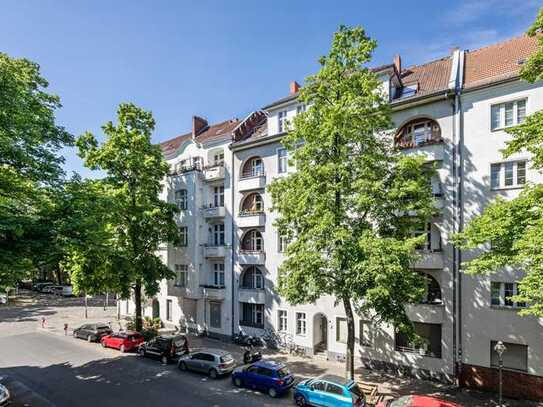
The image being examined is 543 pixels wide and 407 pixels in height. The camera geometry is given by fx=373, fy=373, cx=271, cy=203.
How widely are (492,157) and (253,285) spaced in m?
17.7

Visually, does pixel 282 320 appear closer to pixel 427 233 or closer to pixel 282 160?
pixel 282 160

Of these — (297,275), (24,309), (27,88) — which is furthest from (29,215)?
(24,309)

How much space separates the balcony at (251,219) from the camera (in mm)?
27016

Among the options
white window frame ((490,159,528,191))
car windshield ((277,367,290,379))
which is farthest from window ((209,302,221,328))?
white window frame ((490,159,528,191))

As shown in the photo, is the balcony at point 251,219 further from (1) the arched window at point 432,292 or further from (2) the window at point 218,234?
(1) the arched window at point 432,292

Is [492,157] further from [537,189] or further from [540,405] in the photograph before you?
[540,405]

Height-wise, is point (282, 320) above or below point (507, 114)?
below

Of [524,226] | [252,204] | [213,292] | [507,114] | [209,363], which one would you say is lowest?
[209,363]

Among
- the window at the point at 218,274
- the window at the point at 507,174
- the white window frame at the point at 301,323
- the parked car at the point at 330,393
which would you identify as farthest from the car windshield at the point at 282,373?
the window at the point at 507,174

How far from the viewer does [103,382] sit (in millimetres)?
20297

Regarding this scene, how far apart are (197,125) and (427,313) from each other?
2578 centimetres

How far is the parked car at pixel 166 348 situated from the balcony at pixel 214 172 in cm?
1222

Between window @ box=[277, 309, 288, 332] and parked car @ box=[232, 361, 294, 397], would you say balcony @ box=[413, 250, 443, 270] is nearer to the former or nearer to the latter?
parked car @ box=[232, 361, 294, 397]

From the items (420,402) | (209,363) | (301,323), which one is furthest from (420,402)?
(209,363)
